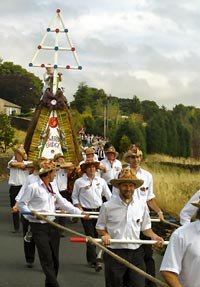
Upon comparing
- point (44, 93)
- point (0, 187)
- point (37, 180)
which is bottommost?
point (0, 187)

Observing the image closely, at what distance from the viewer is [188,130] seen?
45156 mm

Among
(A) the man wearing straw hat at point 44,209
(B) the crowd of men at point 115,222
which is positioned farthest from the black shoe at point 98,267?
(A) the man wearing straw hat at point 44,209

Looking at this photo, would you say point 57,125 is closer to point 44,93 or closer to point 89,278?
point 44,93

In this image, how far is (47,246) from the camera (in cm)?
831

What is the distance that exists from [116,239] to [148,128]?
126 ft

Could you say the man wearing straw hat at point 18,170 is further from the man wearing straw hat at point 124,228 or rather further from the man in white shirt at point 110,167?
the man wearing straw hat at point 124,228

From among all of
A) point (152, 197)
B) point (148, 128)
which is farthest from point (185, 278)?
point (148, 128)

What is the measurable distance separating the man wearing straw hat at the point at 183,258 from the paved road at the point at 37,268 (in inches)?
186

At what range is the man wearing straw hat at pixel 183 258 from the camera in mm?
4195

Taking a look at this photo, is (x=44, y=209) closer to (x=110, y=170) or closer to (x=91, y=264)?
(x=91, y=264)

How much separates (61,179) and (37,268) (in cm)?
511

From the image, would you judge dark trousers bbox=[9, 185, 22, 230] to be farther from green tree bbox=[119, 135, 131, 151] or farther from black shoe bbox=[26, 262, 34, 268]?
green tree bbox=[119, 135, 131, 151]

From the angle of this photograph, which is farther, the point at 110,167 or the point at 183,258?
the point at 110,167

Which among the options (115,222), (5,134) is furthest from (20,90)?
(115,222)
